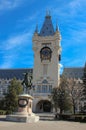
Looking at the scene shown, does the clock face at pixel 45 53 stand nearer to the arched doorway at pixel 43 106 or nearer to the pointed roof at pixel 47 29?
the pointed roof at pixel 47 29

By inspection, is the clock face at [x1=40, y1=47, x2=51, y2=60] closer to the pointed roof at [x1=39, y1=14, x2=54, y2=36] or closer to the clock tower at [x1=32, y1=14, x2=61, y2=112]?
the clock tower at [x1=32, y1=14, x2=61, y2=112]

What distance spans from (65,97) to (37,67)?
47.0 m

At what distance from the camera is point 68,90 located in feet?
201

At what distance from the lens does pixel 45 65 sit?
104m

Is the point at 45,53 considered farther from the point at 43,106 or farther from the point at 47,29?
the point at 43,106

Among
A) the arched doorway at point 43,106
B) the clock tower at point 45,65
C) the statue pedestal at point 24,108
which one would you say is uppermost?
the clock tower at point 45,65

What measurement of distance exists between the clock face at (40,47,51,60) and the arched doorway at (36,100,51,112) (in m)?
17.5

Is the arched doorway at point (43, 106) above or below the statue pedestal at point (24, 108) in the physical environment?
above

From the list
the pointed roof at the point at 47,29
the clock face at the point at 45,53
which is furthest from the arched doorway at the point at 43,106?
the pointed roof at the point at 47,29

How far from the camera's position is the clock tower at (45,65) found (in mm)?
100438

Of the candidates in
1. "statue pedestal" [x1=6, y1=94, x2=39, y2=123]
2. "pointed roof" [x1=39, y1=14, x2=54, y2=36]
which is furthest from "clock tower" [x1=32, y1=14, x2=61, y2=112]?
"statue pedestal" [x1=6, y1=94, x2=39, y2=123]

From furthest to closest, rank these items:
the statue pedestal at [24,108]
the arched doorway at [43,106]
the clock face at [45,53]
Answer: the clock face at [45,53] < the arched doorway at [43,106] < the statue pedestal at [24,108]

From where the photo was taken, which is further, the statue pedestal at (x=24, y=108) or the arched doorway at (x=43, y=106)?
the arched doorway at (x=43, y=106)

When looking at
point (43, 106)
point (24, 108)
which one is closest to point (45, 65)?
point (43, 106)
